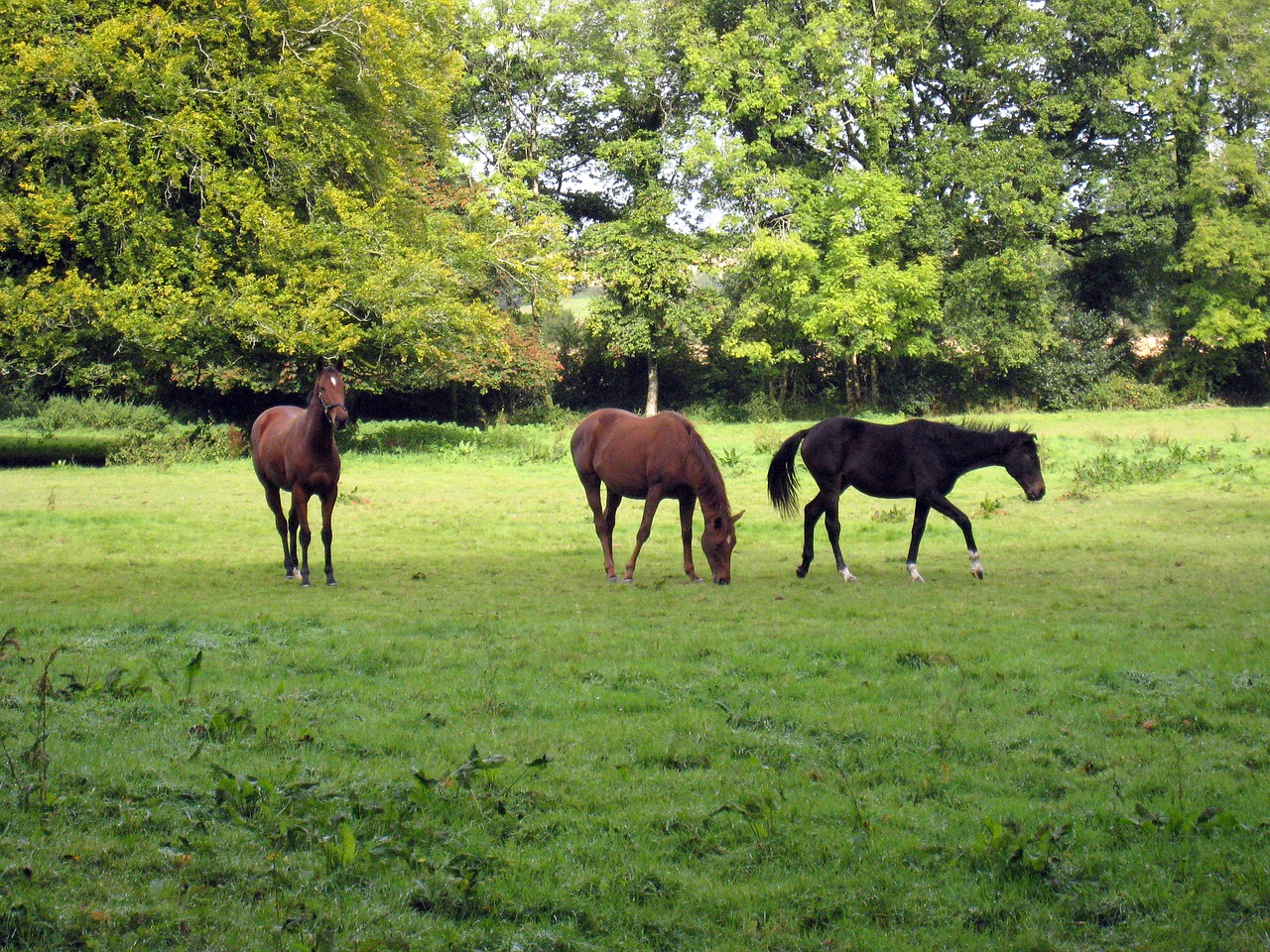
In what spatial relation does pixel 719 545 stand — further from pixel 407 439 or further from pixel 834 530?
pixel 407 439

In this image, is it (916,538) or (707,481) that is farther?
(916,538)

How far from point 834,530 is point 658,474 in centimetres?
206

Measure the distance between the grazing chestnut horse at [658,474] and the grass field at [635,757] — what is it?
47cm

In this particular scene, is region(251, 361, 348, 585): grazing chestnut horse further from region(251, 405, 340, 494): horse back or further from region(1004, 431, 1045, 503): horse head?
region(1004, 431, 1045, 503): horse head

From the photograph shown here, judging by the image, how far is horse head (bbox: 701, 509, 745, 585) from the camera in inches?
476

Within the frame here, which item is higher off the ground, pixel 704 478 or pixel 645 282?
pixel 645 282

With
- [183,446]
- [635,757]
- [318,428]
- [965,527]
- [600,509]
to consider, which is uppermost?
[318,428]

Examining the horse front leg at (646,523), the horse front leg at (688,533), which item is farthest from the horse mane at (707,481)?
the horse front leg at (646,523)

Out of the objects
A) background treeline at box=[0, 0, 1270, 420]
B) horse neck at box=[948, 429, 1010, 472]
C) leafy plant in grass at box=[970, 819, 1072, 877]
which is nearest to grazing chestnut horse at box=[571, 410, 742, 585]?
horse neck at box=[948, 429, 1010, 472]

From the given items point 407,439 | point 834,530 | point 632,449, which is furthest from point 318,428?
point 407,439

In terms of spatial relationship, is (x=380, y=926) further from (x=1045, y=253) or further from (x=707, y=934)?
(x=1045, y=253)

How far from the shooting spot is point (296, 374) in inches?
1163

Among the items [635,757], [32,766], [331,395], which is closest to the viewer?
[32,766]

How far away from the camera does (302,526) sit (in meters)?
12.5
